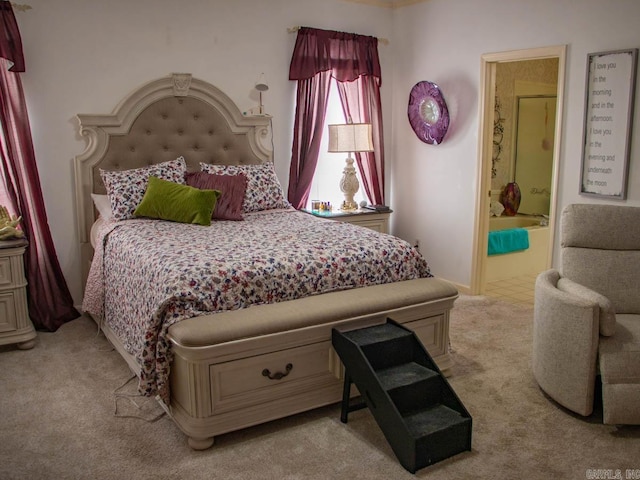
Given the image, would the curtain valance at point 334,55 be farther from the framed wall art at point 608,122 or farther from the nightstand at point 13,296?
the nightstand at point 13,296

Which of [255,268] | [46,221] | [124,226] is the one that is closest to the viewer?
[255,268]

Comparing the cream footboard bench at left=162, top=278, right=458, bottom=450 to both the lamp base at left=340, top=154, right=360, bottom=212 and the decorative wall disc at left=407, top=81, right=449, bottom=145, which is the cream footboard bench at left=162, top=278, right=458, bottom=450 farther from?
the decorative wall disc at left=407, top=81, right=449, bottom=145

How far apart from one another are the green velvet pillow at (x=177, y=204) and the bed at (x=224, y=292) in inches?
2.1

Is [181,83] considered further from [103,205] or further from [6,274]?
[6,274]

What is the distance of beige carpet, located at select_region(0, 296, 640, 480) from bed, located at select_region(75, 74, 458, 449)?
0.13 meters


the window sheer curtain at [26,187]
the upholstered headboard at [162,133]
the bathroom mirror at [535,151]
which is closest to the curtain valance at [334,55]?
the upholstered headboard at [162,133]

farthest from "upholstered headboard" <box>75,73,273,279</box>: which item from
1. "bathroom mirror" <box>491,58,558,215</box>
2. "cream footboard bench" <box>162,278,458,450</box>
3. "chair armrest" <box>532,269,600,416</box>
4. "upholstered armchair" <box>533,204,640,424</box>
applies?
"bathroom mirror" <box>491,58,558,215</box>

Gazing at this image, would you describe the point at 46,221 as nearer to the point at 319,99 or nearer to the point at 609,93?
the point at 319,99

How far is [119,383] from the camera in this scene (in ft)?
10.7

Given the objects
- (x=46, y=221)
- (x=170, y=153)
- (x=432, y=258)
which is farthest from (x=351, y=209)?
(x=46, y=221)

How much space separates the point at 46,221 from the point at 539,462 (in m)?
3.40

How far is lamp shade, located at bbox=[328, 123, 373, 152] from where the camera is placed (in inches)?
196

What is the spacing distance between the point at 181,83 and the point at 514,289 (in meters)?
3.24

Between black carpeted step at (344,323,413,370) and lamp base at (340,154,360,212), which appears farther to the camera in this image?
lamp base at (340,154,360,212)
